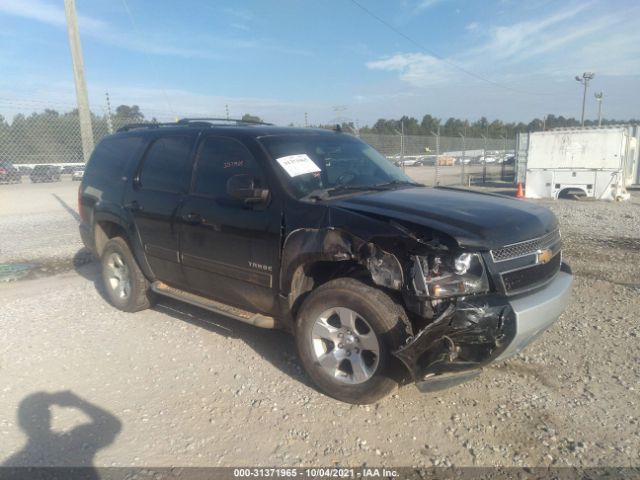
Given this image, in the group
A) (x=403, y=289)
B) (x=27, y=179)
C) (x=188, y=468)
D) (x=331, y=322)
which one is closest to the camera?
(x=188, y=468)

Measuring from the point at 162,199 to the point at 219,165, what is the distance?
0.76 metres

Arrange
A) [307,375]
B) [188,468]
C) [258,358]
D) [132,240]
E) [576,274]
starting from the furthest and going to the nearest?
[576,274] < [132,240] < [258,358] < [307,375] < [188,468]

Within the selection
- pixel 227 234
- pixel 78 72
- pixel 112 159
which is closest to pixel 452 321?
pixel 227 234

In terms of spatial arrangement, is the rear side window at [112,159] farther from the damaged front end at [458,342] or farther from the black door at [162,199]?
the damaged front end at [458,342]

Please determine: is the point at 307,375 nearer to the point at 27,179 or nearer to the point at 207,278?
the point at 207,278

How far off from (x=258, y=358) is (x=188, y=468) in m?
1.39

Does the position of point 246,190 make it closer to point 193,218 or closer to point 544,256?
point 193,218

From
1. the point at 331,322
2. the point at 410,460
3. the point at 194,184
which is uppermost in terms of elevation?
the point at 194,184

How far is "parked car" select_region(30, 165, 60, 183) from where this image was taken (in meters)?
17.8

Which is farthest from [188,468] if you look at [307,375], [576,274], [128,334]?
[576,274]

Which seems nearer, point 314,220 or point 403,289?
point 403,289

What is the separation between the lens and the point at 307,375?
145 inches

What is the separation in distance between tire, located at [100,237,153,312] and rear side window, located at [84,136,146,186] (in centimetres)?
71

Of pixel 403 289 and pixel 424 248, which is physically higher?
pixel 424 248
